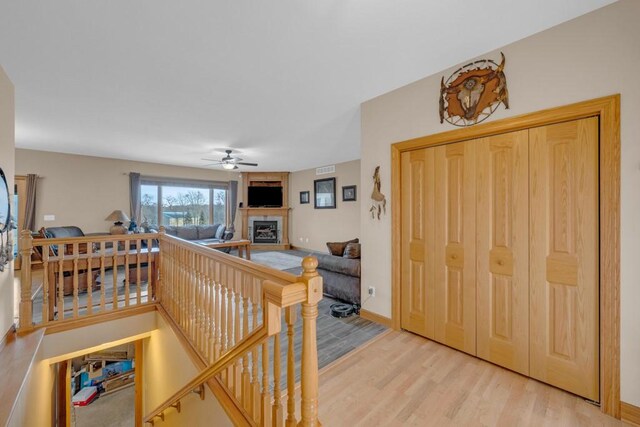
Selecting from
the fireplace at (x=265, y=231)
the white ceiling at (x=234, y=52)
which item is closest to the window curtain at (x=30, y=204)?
the white ceiling at (x=234, y=52)

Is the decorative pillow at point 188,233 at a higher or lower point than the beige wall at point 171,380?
higher

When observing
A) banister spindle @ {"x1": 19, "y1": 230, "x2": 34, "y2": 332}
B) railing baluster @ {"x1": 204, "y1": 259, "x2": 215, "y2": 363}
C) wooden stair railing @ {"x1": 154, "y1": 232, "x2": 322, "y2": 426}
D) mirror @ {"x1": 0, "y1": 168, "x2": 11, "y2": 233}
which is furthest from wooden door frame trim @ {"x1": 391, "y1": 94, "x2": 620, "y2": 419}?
banister spindle @ {"x1": 19, "y1": 230, "x2": 34, "y2": 332}

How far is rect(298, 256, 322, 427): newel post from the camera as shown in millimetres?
1096

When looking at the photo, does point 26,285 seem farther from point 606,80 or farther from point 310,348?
point 606,80

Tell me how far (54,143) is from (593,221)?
25.0 ft

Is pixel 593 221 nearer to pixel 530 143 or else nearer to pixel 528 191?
pixel 528 191

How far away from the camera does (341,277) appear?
356 cm

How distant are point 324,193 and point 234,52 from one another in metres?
5.66

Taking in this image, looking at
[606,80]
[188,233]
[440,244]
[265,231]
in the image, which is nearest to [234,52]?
[440,244]

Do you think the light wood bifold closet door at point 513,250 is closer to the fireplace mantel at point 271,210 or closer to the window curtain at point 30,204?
the fireplace mantel at point 271,210

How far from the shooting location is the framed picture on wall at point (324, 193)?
7465 millimetres

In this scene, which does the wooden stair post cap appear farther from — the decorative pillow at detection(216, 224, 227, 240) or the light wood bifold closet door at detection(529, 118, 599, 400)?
the decorative pillow at detection(216, 224, 227, 240)

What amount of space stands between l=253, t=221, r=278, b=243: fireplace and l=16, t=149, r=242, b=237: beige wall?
3.30 m

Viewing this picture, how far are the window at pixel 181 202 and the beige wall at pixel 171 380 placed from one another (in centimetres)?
416
